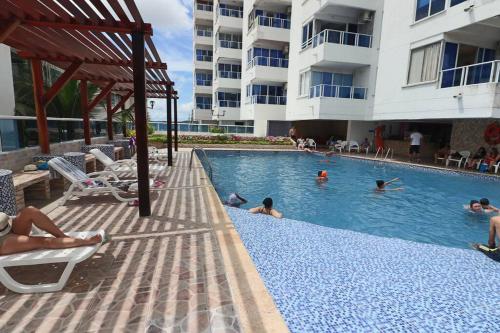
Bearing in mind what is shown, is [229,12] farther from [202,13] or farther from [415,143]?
[415,143]

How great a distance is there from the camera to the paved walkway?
2334 millimetres

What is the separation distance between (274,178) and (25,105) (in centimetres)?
1002

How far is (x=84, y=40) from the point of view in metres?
5.42

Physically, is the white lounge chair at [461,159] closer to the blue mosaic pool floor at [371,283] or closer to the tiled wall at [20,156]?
the blue mosaic pool floor at [371,283]

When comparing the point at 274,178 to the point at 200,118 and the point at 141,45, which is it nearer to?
the point at 141,45

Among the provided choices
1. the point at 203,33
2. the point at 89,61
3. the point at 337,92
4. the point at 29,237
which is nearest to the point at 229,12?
the point at 203,33

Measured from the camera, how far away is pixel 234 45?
106 ft

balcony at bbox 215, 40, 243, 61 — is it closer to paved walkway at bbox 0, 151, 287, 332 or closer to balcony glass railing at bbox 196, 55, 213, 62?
balcony glass railing at bbox 196, 55, 213, 62

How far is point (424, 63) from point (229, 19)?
2318cm

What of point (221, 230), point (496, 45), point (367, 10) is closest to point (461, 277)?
point (221, 230)

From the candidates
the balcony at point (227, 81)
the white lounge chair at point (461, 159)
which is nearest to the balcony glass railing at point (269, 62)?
the balcony at point (227, 81)

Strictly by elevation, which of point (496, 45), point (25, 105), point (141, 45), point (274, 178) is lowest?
point (274, 178)

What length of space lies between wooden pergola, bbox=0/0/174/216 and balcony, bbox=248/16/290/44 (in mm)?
20026

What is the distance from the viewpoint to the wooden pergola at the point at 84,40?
156 inches
